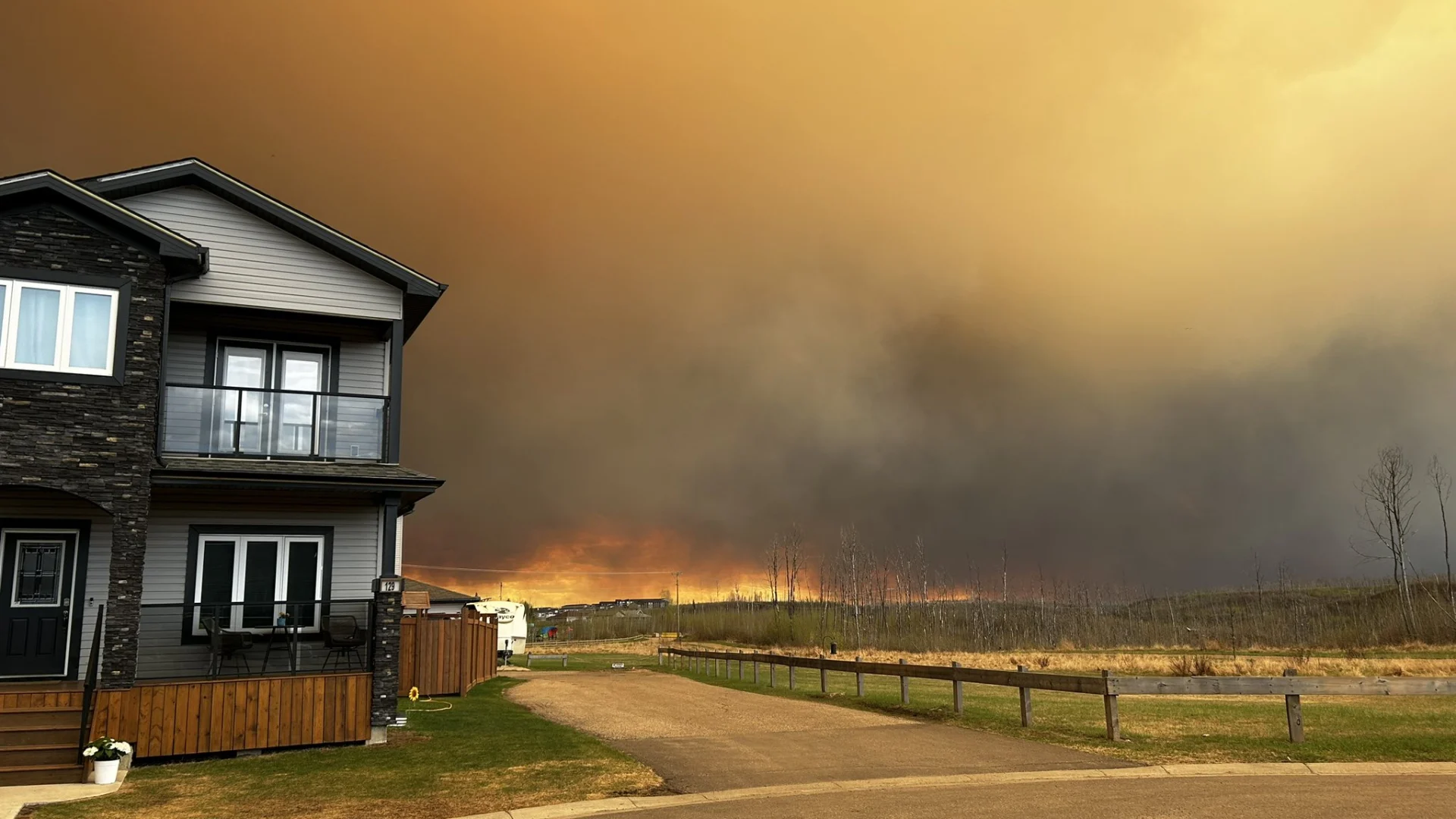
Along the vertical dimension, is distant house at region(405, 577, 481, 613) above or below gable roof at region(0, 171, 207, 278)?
below

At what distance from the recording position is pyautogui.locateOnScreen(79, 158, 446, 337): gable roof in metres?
17.0

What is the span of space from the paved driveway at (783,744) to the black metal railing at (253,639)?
4.26m

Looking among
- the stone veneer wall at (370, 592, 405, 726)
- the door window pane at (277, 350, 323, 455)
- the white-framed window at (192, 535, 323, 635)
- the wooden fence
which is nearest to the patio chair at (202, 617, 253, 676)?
the white-framed window at (192, 535, 323, 635)

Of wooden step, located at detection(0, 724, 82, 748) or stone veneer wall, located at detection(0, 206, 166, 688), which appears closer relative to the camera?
wooden step, located at detection(0, 724, 82, 748)

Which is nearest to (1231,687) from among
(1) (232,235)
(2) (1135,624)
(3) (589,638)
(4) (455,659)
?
(1) (232,235)

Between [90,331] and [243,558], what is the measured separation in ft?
15.2

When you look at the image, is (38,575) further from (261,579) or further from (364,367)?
(364,367)

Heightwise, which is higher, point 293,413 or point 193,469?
point 293,413

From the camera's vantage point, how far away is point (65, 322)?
14.7m

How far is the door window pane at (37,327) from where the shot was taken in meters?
14.6

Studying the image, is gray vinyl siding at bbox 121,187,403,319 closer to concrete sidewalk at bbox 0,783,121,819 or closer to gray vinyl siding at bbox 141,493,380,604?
gray vinyl siding at bbox 141,493,380,604

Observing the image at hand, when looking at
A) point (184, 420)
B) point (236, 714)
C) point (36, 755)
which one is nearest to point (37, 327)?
point (184, 420)

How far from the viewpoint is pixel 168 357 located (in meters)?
17.7

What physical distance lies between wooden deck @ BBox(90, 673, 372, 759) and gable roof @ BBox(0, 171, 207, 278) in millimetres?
6655
